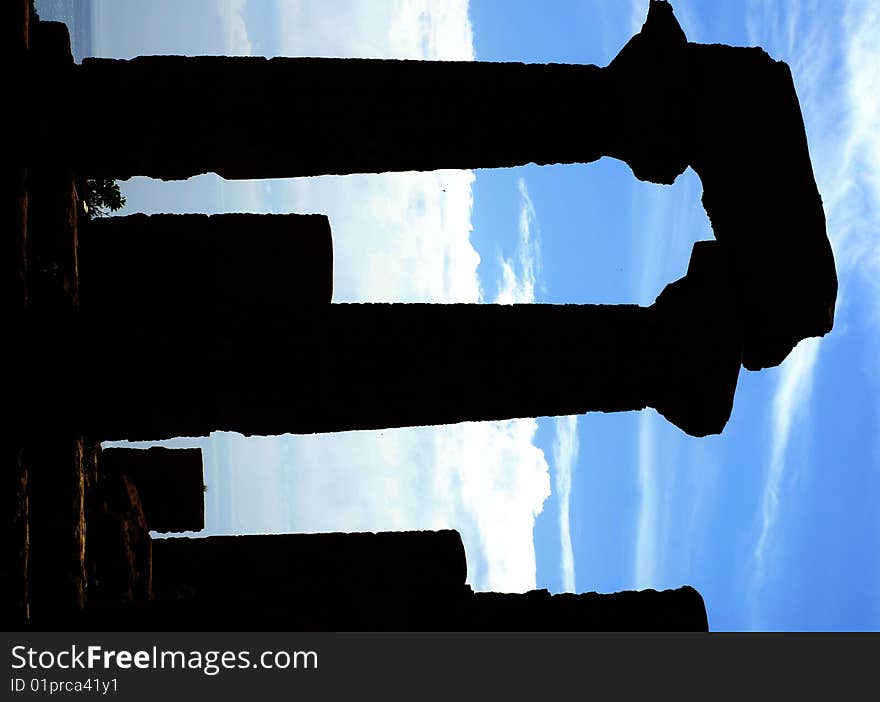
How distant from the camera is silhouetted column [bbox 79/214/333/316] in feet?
19.0

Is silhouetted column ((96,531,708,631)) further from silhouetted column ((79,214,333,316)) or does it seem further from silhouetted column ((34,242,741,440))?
silhouetted column ((79,214,333,316))

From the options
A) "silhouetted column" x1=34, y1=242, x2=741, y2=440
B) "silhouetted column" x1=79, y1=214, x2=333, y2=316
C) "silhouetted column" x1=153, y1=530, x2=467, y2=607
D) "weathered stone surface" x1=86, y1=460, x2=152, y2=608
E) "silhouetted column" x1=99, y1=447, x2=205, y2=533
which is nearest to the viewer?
"silhouetted column" x1=34, y1=242, x2=741, y2=440

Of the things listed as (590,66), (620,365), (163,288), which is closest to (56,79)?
(163,288)

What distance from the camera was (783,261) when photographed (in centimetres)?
472

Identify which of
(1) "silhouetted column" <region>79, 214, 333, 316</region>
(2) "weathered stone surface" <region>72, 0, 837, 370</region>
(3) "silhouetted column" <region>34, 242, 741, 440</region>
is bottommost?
(3) "silhouetted column" <region>34, 242, 741, 440</region>

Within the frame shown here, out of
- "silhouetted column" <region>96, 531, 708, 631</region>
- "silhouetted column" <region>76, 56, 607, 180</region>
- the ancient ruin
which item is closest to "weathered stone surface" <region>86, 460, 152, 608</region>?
the ancient ruin

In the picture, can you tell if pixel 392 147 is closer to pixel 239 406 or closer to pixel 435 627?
pixel 239 406

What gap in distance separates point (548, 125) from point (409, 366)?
179 centimetres

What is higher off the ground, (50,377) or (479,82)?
(479,82)

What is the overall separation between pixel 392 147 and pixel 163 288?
2266 millimetres

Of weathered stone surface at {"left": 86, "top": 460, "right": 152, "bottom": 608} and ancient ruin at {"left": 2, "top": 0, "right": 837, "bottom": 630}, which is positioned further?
weathered stone surface at {"left": 86, "top": 460, "right": 152, "bottom": 608}

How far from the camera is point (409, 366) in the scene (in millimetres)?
4707

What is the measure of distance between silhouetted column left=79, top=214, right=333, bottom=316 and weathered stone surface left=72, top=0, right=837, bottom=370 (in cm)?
115

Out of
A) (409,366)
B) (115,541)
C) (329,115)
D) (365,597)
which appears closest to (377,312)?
(409,366)
